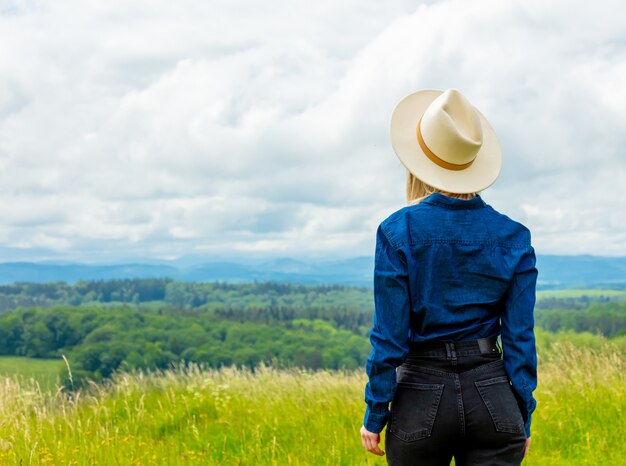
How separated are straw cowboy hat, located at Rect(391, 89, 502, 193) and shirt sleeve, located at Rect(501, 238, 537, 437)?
1.53 feet

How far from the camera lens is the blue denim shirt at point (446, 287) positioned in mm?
2998

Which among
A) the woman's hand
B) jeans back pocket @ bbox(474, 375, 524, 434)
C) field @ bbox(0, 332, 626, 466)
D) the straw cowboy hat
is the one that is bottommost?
field @ bbox(0, 332, 626, 466)

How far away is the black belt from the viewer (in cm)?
301

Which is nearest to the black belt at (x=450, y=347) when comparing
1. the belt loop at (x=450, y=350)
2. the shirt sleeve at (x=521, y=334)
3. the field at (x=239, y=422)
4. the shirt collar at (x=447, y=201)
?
the belt loop at (x=450, y=350)

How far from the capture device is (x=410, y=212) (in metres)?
3.08

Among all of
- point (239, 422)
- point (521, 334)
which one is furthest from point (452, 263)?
point (239, 422)

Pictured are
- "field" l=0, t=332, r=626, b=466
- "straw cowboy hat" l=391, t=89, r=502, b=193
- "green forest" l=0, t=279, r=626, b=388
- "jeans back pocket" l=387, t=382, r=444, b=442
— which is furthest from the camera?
"green forest" l=0, t=279, r=626, b=388

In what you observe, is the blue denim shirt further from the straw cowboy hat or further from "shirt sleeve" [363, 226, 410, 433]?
the straw cowboy hat

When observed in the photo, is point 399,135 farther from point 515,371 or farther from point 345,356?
point 345,356

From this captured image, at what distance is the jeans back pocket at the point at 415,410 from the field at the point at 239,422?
290 cm

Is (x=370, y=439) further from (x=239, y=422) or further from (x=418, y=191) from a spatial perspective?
(x=239, y=422)

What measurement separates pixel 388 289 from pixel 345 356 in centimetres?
9490

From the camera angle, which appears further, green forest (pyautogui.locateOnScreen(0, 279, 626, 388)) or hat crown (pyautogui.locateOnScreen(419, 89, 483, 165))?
green forest (pyautogui.locateOnScreen(0, 279, 626, 388))

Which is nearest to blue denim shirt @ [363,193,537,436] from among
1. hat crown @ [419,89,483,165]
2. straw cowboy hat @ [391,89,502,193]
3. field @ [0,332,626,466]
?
straw cowboy hat @ [391,89,502,193]
